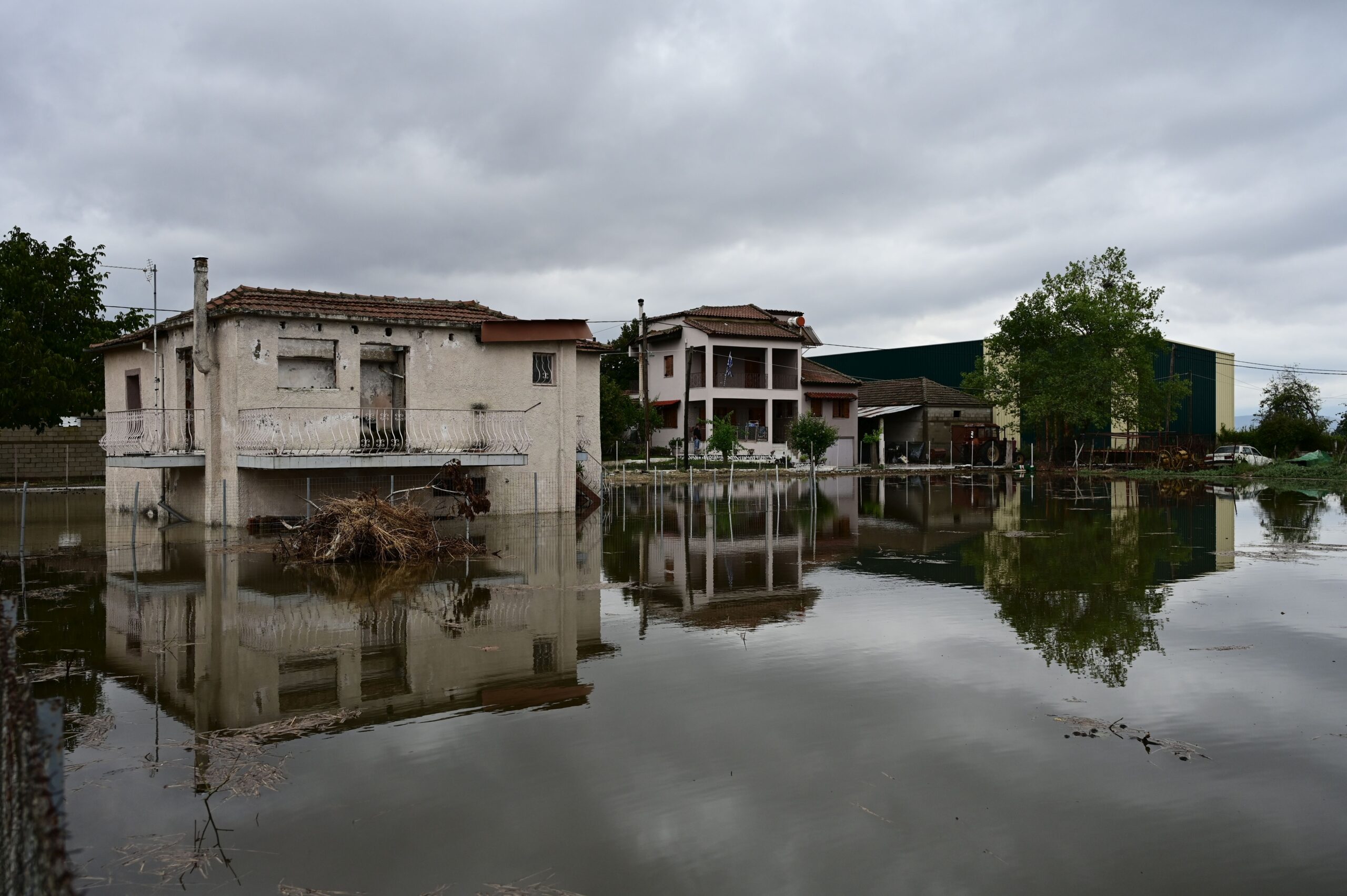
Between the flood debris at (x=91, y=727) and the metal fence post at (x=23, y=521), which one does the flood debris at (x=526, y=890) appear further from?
the metal fence post at (x=23, y=521)

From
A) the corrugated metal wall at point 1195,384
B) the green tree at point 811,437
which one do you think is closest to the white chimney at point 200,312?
the green tree at point 811,437

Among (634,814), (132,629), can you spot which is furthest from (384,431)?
(634,814)

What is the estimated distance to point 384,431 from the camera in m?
21.5

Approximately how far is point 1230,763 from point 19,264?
3919cm

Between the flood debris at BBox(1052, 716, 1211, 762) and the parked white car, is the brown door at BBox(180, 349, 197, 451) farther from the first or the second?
the parked white car

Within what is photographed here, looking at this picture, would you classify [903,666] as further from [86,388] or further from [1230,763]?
[86,388]

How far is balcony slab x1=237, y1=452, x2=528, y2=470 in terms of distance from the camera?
1903cm

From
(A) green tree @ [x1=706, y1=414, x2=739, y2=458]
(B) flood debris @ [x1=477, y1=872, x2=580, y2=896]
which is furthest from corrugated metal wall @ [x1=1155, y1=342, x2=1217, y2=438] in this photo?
(B) flood debris @ [x1=477, y1=872, x2=580, y2=896]

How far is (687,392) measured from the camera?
47.5 m

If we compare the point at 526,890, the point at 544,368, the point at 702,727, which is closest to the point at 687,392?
the point at 544,368

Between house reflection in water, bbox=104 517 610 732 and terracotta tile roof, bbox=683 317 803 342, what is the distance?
121 ft

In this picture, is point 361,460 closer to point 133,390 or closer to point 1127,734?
point 133,390

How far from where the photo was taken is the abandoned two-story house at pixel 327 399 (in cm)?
1991

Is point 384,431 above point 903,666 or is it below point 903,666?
above
